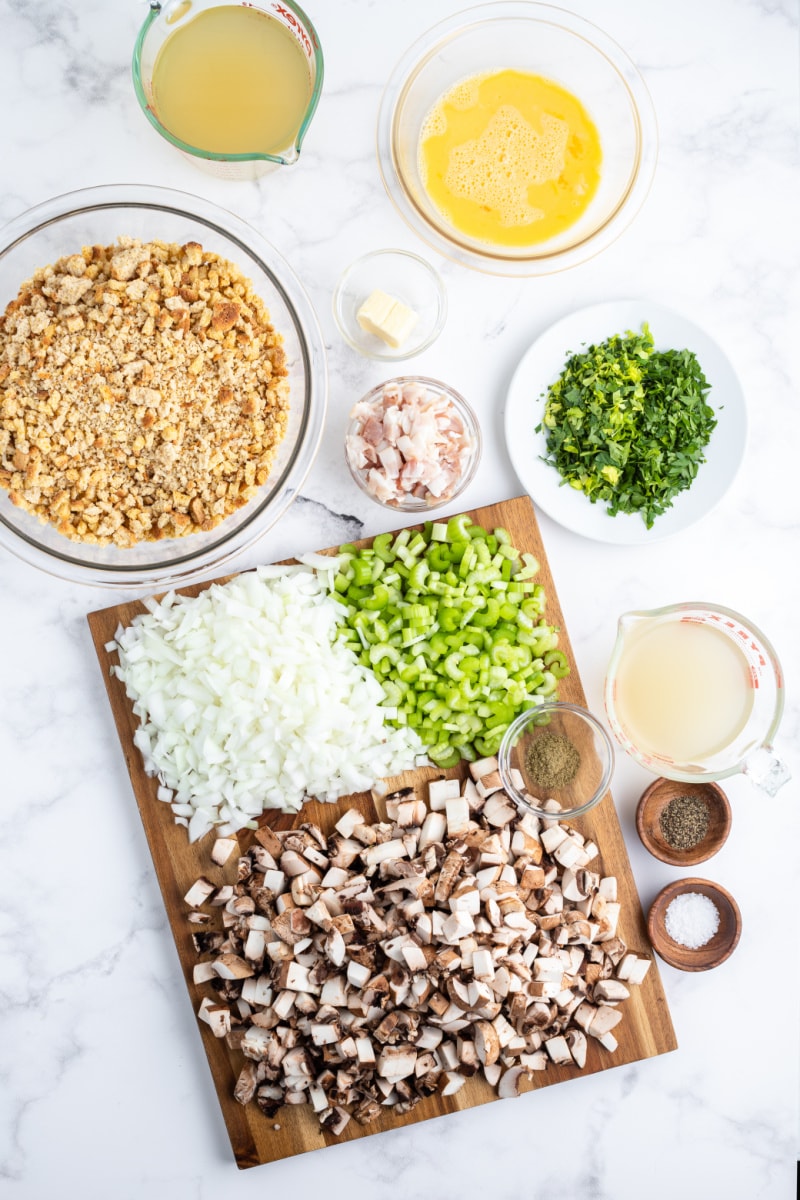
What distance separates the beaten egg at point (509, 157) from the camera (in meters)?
2.12

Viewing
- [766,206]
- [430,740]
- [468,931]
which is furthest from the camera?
[766,206]

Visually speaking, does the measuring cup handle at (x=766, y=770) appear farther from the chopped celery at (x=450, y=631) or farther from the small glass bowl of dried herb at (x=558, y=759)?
the chopped celery at (x=450, y=631)

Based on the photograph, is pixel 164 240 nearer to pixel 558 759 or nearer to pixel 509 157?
pixel 509 157

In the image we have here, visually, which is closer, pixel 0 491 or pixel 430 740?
pixel 0 491

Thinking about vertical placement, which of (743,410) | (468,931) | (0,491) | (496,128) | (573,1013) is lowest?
(573,1013)

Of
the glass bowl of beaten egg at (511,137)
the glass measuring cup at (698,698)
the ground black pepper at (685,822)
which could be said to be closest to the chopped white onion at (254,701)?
the glass measuring cup at (698,698)

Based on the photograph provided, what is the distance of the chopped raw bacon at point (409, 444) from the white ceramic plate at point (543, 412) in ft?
0.56

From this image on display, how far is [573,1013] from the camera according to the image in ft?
6.97

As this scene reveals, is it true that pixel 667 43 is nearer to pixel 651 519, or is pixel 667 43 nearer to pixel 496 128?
pixel 496 128

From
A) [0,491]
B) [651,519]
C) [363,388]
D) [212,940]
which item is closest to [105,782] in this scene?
[212,940]

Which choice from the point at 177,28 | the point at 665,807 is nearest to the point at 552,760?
the point at 665,807

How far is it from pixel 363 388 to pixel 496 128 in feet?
2.33

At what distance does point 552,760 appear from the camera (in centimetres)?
209

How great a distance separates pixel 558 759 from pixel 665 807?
330 millimetres
